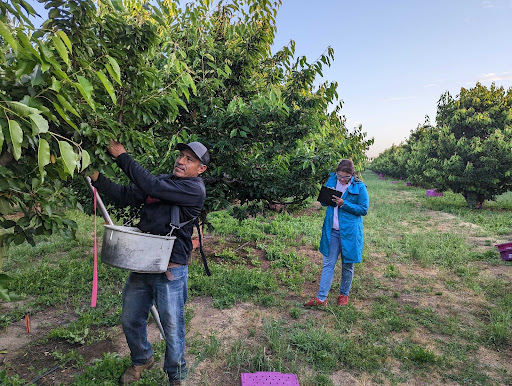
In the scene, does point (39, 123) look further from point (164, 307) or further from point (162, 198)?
point (164, 307)

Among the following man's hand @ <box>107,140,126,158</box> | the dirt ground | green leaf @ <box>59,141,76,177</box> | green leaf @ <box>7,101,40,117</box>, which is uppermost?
green leaf @ <box>7,101,40,117</box>

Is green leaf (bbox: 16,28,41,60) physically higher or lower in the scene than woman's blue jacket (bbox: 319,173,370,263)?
higher

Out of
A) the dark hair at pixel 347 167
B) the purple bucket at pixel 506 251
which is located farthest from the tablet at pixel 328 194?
the purple bucket at pixel 506 251

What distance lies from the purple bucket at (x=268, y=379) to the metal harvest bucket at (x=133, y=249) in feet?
4.78

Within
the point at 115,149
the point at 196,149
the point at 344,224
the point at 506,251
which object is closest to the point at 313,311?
the point at 344,224

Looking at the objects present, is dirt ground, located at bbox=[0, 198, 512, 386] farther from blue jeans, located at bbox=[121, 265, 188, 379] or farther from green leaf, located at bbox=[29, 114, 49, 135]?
green leaf, located at bbox=[29, 114, 49, 135]

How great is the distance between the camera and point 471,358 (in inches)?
150

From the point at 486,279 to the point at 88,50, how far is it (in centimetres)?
741

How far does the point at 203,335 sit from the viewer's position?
13.6 feet

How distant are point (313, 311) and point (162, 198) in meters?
3.31

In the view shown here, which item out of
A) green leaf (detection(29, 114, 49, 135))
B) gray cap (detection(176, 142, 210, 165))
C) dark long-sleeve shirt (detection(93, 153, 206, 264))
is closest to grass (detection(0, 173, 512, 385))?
dark long-sleeve shirt (detection(93, 153, 206, 264))

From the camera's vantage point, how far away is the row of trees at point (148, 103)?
150 centimetres

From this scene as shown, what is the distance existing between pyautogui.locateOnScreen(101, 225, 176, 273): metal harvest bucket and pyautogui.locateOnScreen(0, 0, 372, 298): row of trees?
0.31m

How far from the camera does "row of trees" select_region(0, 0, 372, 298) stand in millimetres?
1496
